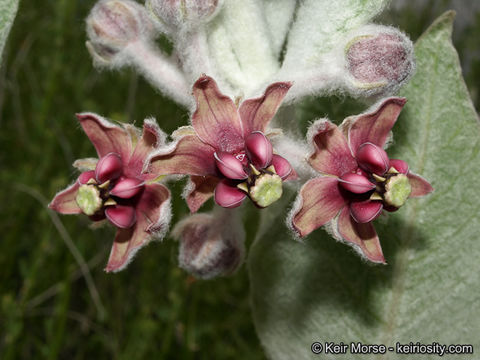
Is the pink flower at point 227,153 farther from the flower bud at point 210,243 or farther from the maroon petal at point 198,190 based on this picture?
the flower bud at point 210,243

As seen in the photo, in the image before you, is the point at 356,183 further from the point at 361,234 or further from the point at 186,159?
the point at 186,159

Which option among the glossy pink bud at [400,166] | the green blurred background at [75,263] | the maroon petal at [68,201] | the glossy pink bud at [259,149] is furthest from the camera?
the green blurred background at [75,263]

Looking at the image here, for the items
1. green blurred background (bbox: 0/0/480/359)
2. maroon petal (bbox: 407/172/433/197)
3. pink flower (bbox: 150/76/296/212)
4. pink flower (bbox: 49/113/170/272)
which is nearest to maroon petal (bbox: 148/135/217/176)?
pink flower (bbox: 150/76/296/212)

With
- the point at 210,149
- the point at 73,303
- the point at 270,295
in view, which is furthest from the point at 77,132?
the point at 210,149

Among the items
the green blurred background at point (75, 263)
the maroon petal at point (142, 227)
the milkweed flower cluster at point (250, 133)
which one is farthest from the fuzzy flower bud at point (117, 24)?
the green blurred background at point (75, 263)

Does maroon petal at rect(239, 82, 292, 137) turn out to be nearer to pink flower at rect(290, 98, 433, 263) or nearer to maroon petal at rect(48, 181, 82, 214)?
pink flower at rect(290, 98, 433, 263)

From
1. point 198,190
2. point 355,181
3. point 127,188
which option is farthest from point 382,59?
point 127,188

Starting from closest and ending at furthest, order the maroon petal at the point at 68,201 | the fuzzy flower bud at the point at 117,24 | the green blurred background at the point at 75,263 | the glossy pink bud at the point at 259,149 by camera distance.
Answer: the glossy pink bud at the point at 259,149 < the maroon petal at the point at 68,201 < the fuzzy flower bud at the point at 117,24 < the green blurred background at the point at 75,263
